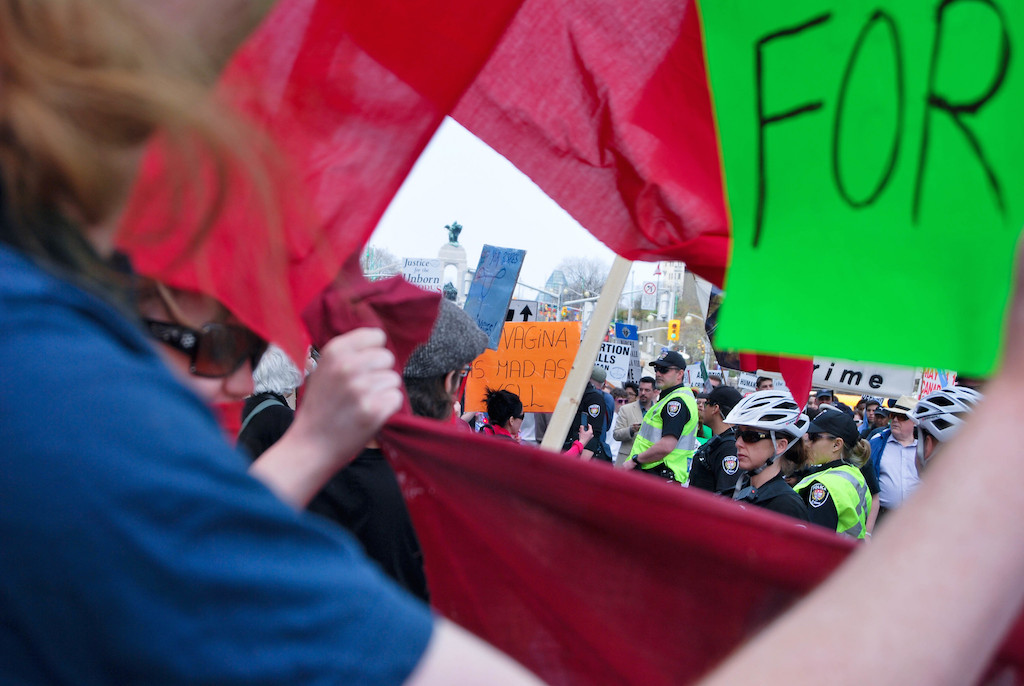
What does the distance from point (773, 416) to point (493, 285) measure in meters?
3.49

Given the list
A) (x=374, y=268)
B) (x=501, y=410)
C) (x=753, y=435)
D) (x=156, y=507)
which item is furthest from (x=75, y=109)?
(x=374, y=268)

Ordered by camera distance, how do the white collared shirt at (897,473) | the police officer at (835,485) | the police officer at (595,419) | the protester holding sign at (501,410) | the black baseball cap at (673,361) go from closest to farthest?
the police officer at (835,485), the white collared shirt at (897,473), the protester holding sign at (501,410), the black baseball cap at (673,361), the police officer at (595,419)

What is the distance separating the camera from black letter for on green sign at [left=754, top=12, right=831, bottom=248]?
3.51ft

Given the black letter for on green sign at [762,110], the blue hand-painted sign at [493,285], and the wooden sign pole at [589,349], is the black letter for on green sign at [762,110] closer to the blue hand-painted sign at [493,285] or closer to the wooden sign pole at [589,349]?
the wooden sign pole at [589,349]

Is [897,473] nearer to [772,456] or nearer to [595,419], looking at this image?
[772,456]

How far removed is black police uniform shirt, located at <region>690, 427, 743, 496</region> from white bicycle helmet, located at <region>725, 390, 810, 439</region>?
0.86 meters

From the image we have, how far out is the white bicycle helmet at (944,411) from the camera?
5402 millimetres

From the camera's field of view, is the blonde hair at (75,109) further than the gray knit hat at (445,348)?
No

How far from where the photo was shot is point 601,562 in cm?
98

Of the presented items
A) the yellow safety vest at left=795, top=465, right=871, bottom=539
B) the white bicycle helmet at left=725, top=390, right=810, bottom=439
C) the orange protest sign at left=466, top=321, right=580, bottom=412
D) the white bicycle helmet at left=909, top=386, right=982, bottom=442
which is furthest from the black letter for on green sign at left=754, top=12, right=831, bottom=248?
the orange protest sign at left=466, top=321, right=580, bottom=412

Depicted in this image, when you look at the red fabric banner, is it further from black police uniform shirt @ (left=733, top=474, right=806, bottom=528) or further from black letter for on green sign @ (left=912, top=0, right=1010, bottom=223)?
black police uniform shirt @ (left=733, top=474, right=806, bottom=528)

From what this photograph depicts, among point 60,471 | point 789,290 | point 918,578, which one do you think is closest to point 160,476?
point 60,471

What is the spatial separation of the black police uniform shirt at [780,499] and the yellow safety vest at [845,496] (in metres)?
0.16

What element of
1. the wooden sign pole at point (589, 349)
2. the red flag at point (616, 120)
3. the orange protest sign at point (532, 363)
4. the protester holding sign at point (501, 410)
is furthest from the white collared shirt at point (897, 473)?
the red flag at point (616, 120)
